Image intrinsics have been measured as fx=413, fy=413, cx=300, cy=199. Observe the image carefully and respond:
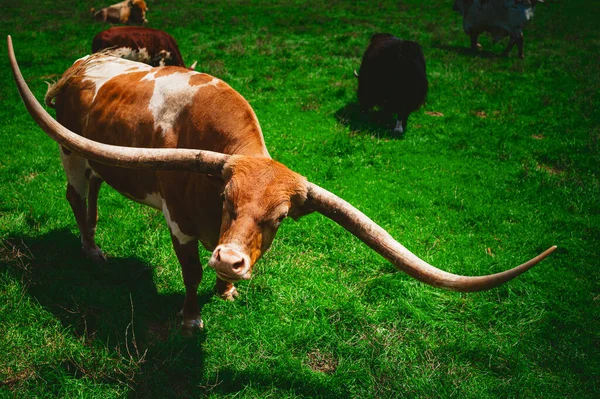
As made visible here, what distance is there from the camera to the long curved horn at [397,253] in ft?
7.48

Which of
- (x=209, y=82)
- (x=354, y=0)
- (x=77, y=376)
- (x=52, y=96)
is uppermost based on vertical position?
(x=354, y=0)

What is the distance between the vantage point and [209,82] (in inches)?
146

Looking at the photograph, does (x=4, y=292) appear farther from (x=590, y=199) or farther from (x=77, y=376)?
(x=590, y=199)

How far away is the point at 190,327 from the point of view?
152 inches

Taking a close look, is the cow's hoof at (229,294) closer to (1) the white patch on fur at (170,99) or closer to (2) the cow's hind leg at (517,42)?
(1) the white patch on fur at (170,99)

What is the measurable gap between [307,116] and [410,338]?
19.3 feet

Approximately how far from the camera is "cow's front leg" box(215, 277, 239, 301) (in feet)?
14.0

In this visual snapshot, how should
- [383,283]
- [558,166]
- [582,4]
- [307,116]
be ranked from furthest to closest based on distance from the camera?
1. [582,4]
2. [307,116]
3. [558,166]
4. [383,283]

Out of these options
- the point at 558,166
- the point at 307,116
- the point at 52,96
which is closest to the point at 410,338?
the point at 52,96

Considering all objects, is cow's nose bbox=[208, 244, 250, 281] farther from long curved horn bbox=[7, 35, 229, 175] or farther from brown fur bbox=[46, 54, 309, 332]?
long curved horn bbox=[7, 35, 229, 175]

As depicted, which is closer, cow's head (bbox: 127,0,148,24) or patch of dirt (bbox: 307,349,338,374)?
patch of dirt (bbox: 307,349,338,374)

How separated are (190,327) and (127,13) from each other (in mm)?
17075

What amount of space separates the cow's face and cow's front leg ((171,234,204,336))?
3.89ft

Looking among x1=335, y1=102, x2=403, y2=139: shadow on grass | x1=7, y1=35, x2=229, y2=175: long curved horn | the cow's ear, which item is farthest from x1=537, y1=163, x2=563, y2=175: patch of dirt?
x1=7, y1=35, x2=229, y2=175: long curved horn
